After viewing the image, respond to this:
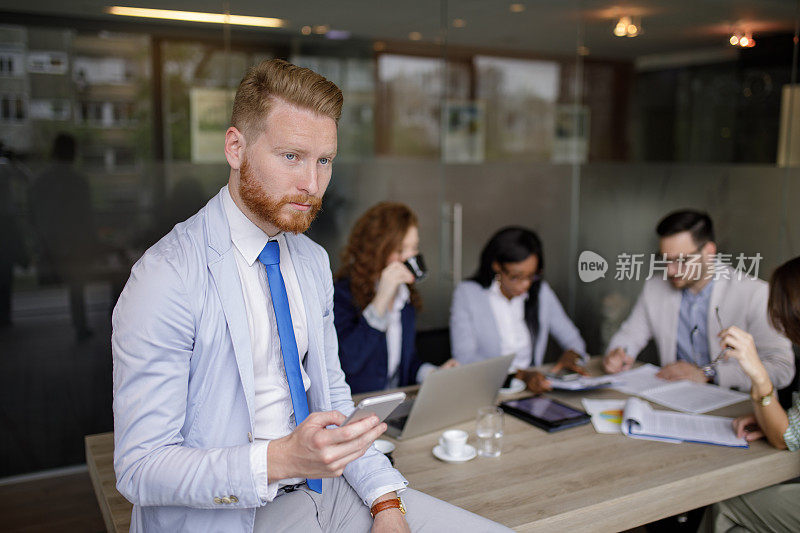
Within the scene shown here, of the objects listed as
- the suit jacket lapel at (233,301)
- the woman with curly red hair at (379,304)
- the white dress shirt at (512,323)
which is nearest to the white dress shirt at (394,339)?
the woman with curly red hair at (379,304)

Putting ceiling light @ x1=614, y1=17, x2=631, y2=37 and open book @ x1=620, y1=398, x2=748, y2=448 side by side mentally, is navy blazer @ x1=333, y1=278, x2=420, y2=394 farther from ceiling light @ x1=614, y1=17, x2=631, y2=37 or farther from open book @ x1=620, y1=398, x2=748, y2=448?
ceiling light @ x1=614, y1=17, x2=631, y2=37

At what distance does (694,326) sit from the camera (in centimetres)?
282

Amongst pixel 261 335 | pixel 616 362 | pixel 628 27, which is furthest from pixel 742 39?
pixel 261 335

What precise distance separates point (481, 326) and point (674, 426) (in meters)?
1.06

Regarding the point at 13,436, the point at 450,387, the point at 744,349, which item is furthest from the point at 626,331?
the point at 13,436

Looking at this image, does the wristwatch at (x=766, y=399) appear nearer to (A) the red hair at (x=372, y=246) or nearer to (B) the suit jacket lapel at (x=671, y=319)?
(B) the suit jacket lapel at (x=671, y=319)

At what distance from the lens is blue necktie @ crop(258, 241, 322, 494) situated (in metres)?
1.52

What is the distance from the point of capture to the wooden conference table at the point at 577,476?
165 cm

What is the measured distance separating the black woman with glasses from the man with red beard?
1447mm

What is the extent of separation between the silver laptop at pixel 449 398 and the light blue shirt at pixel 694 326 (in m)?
1.04

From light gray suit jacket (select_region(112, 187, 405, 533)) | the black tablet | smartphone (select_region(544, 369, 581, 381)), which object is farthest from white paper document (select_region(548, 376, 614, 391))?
light gray suit jacket (select_region(112, 187, 405, 533))

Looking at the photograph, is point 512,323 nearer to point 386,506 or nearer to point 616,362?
point 616,362

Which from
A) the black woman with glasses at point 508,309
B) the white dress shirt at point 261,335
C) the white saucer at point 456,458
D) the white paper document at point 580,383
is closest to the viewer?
the white dress shirt at point 261,335

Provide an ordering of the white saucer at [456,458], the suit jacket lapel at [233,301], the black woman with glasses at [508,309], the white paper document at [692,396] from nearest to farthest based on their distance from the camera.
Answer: the suit jacket lapel at [233,301], the white saucer at [456,458], the white paper document at [692,396], the black woman with glasses at [508,309]
